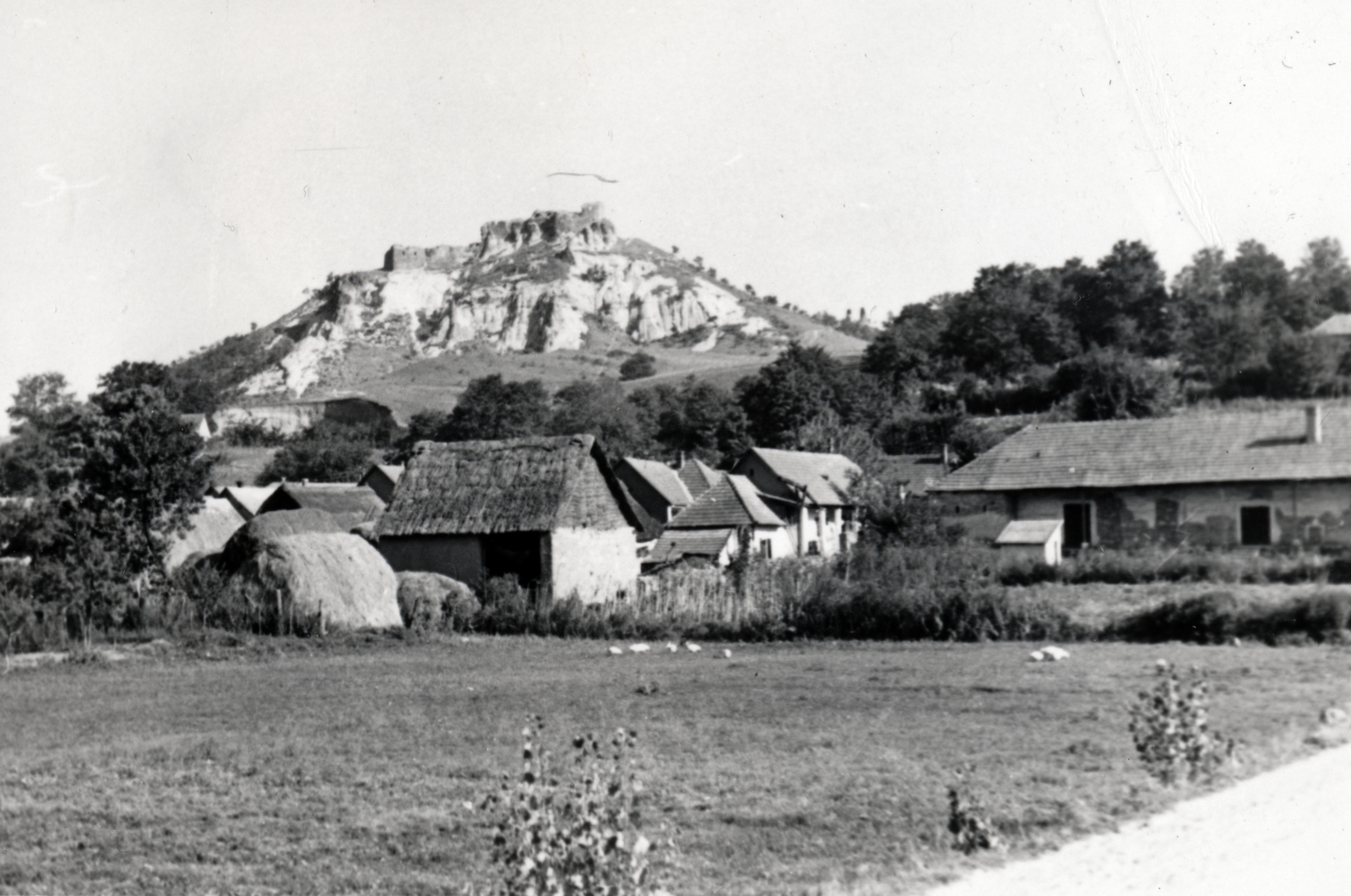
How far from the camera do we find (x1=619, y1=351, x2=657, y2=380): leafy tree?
141 m

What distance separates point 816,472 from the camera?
5647cm

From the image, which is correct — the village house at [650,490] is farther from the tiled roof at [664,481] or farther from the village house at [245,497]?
the village house at [245,497]

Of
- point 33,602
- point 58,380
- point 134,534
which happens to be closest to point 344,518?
point 134,534

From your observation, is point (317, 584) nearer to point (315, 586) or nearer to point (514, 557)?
point (315, 586)

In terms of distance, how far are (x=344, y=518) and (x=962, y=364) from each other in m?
49.0

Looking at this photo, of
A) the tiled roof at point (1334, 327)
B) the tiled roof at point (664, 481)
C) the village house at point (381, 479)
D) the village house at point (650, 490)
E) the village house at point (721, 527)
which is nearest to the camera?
the tiled roof at point (1334, 327)

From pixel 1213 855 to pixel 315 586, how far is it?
21.3m

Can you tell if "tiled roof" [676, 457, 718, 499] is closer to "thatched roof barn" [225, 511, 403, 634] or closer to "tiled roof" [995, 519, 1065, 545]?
"tiled roof" [995, 519, 1065, 545]

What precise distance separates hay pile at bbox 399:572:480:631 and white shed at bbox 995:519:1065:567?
1380 cm

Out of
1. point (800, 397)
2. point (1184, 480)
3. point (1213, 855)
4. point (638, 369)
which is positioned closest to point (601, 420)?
point (800, 397)

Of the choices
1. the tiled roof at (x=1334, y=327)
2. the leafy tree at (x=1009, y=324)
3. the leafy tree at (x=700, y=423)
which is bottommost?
the tiled roof at (x=1334, y=327)

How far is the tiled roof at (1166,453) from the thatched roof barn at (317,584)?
18414 millimetres

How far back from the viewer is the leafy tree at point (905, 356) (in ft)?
291

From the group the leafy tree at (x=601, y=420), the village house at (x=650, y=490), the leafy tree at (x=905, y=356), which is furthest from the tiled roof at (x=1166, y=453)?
the leafy tree at (x=905, y=356)
